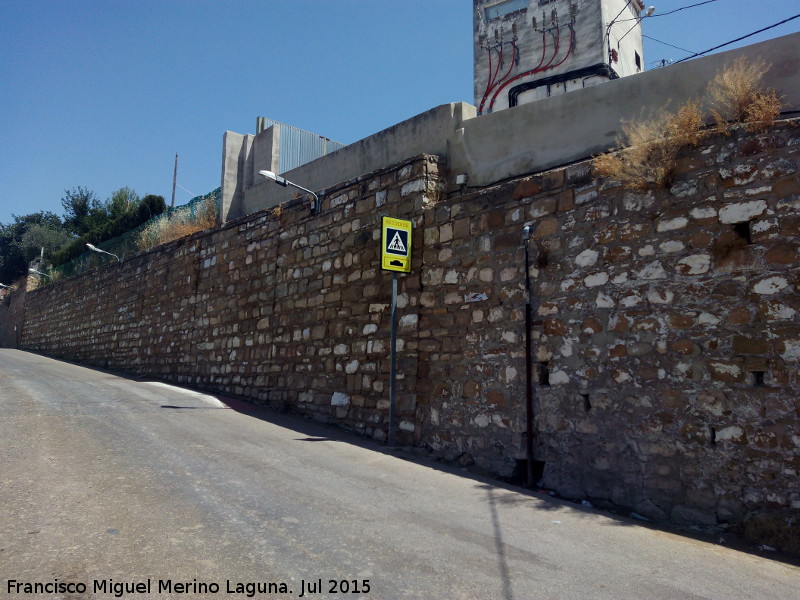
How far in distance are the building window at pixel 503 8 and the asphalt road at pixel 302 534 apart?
22.8m

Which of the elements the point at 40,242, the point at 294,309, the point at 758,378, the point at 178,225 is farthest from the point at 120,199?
the point at 758,378

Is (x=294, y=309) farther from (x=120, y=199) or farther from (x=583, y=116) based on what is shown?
(x=120, y=199)

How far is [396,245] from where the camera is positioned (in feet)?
26.1

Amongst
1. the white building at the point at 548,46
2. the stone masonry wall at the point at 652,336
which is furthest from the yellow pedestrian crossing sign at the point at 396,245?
the white building at the point at 548,46

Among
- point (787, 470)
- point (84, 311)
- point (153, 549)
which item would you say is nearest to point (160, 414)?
point (153, 549)

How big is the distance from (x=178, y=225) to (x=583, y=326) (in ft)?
42.4

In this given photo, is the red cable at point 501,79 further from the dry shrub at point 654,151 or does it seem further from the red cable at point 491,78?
the dry shrub at point 654,151

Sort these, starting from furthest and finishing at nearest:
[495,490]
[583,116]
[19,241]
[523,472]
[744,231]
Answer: [19,241] < [583,116] < [523,472] < [495,490] < [744,231]

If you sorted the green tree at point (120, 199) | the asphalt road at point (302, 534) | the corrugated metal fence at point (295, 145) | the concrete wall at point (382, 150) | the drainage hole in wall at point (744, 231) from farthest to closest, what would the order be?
the green tree at point (120, 199), the corrugated metal fence at point (295, 145), the concrete wall at point (382, 150), the drainage hole in wall at point (744, 231), the asphalt road at point (302, 534)

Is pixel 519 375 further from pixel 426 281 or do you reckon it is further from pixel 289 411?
pixel 289 411

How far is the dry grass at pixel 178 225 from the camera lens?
14984 millimetres

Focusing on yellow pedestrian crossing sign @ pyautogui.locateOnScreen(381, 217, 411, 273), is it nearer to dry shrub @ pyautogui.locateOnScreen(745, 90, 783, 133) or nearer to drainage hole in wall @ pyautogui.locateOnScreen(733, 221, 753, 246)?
drainage hole in wall @ pyautogui.locateOnScreen(733, 221, 753, 246)

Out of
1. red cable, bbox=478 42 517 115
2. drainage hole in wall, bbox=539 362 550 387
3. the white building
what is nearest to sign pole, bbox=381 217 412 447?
drainage hole in wall, bbox=539 362 550 387

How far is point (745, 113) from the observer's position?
5449 mm
